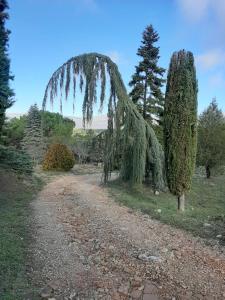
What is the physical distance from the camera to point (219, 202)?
810 inches

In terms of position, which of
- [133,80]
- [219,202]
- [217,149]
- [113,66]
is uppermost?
[133,80]

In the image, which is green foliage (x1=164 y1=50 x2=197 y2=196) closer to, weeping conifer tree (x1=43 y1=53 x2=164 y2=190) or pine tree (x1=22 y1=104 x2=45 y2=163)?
weeping conifer tree (x1=43 y1=53 x2=164 y2=190)

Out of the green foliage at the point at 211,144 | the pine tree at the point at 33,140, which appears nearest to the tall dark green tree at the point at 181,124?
the green foliage at the point at 211,144

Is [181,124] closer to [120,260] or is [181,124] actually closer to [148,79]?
[120,260]

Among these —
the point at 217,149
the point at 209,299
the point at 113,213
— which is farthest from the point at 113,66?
the point at 217,149

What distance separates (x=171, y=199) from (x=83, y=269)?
11.0m

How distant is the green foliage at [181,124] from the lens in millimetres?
12125

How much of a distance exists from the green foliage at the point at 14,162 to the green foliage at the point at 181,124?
30.9 ft

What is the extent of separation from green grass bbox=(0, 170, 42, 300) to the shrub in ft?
48.1

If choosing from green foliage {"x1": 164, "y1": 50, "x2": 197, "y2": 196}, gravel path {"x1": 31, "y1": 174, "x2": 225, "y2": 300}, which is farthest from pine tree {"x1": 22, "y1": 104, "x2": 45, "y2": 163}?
gravel path {"x1": 31, "y1": 174, "x2": 225, "y2": 300}

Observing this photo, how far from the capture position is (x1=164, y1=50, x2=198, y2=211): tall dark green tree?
1212 centimetres

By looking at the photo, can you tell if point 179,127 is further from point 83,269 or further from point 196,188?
point 196,188

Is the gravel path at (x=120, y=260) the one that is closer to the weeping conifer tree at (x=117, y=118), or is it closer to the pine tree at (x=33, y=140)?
the weeping conifer tree at (x=117, y=118)

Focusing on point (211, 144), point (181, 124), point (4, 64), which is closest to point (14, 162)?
point (4, 64)
